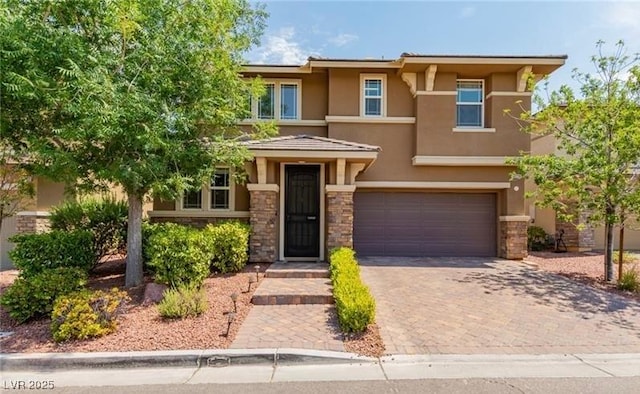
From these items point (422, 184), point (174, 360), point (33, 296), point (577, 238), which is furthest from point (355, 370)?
point (577, 238)

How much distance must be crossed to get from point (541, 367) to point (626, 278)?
5476mm

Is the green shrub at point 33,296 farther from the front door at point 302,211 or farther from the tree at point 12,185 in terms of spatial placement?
the front door at point 302,211

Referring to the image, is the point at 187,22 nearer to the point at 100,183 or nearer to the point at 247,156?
the point at 247,156

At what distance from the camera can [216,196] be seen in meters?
10.6

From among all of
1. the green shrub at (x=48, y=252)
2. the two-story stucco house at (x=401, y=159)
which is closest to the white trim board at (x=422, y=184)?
the two-story stucco house at (x=401, y=159)

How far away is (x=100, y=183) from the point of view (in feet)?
22.5

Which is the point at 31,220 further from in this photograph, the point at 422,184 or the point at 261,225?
the point at 422,184

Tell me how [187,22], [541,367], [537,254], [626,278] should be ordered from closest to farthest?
1. [541,367]
2. [187,22]
3. [626,278]
4. [537,254]

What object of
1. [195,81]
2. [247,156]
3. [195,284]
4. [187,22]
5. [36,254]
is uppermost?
[187,22]

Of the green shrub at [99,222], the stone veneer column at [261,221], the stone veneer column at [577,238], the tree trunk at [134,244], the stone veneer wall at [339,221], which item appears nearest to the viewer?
the tree trunk at [134,244]

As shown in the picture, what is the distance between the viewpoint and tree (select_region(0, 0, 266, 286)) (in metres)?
5.16

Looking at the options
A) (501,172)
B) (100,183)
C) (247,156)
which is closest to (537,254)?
(501,172)

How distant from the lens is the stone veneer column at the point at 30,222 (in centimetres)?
1080

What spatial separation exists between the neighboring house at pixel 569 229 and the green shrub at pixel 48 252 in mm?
13807
